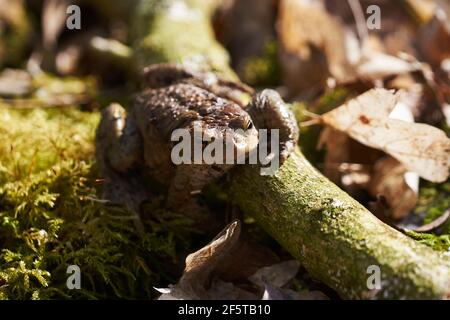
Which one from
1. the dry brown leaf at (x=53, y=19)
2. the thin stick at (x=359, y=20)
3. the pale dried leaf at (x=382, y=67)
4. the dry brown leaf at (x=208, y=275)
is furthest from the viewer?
the dry brown leaf at (x=53, y=19)

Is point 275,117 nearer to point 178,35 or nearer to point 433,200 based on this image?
point 433,200

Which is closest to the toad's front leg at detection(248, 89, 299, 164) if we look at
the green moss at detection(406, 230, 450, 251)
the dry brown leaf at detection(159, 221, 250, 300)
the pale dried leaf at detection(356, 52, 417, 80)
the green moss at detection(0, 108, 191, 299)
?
the dry brown leaf at detection(159, 221, 250, 300)

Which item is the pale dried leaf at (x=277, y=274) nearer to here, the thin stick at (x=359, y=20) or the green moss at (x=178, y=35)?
the green moss at (x=178, y=35)

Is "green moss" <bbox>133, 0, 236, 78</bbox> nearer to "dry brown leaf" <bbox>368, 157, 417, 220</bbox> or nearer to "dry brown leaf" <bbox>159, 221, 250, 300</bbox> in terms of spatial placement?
"dry brown leaf" <bbox>368, 157, 417, 220</bbox>

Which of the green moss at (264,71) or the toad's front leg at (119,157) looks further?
the green moss at (264,71)

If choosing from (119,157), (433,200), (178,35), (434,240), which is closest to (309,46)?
(178,35)

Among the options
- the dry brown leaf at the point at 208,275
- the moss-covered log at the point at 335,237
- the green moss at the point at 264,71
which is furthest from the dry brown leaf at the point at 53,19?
the dry brown leaf at the point at 208,275
